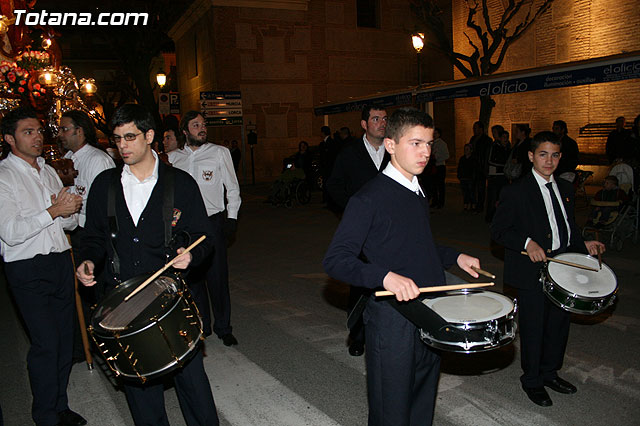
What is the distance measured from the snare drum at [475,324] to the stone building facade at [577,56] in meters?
18.3

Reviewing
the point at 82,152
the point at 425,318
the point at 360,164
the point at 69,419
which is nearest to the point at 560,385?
the point at 425,318

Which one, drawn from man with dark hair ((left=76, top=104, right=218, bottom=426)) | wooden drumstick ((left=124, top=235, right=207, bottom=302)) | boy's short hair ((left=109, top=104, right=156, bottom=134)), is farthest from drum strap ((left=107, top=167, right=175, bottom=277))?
boy's short hair ((left=109, top=104, right=156, bottom=134))

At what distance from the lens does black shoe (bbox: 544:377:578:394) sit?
4406mm

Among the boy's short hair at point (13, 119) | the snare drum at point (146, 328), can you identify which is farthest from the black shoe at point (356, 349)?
the boy's short hair at point (13, 119)

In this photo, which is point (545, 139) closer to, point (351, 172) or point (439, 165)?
point (351, 172)

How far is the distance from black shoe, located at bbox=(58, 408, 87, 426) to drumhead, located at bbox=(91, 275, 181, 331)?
1687 millimetres

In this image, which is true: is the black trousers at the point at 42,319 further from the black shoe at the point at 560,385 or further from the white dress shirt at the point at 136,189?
the black shoe at the point at 560,385

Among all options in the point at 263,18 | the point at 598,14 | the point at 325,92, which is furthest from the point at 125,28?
the point at 598,14

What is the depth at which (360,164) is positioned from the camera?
5414 millimetres

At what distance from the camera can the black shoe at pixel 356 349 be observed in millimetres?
5402

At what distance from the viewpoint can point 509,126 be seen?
76.7 feet

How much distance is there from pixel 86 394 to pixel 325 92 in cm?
2585

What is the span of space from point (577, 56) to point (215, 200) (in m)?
18.8

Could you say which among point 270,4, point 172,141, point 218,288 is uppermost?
point 270,4
